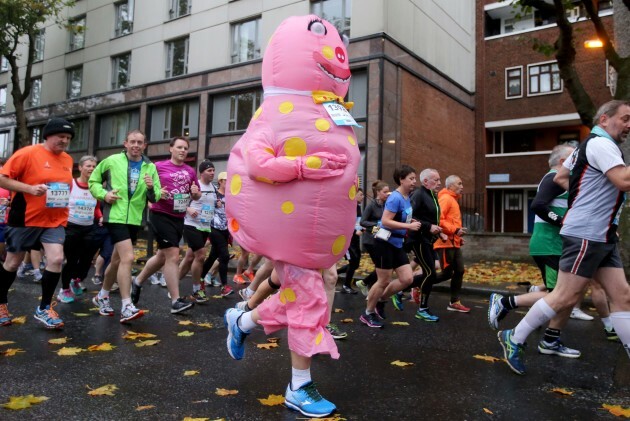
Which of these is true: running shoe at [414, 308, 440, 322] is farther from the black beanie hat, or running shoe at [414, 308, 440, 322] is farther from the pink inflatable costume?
the black beanie hat

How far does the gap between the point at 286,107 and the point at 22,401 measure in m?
2.34

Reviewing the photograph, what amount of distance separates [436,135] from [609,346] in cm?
1858

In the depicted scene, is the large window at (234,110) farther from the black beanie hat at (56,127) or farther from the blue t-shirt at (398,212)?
the black beanie hat at (56,127)

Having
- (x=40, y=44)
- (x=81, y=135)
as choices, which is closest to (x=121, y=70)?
(x=81, y=135)

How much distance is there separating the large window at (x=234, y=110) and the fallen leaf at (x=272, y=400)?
64.1ft

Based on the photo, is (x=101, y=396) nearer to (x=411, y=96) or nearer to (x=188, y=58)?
(x=411, y=96)

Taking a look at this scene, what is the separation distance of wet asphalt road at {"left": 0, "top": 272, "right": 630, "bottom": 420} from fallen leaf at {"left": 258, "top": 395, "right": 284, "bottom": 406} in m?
0.05

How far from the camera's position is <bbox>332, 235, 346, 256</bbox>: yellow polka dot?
3197mm

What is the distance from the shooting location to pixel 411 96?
20734 mm

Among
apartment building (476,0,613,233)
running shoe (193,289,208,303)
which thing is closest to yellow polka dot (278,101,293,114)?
running shoe (193,289,208,303)

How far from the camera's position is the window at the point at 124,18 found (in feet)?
90.7

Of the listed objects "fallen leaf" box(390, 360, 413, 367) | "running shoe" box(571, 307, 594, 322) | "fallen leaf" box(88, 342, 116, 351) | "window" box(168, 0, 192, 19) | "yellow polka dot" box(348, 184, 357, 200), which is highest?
"window" box(168, 0, 192, 19)

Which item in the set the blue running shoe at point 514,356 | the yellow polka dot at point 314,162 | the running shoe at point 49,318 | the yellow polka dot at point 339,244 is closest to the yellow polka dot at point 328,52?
the yellow polka dot at point 314,162

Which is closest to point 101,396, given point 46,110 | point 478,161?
point 478,161
